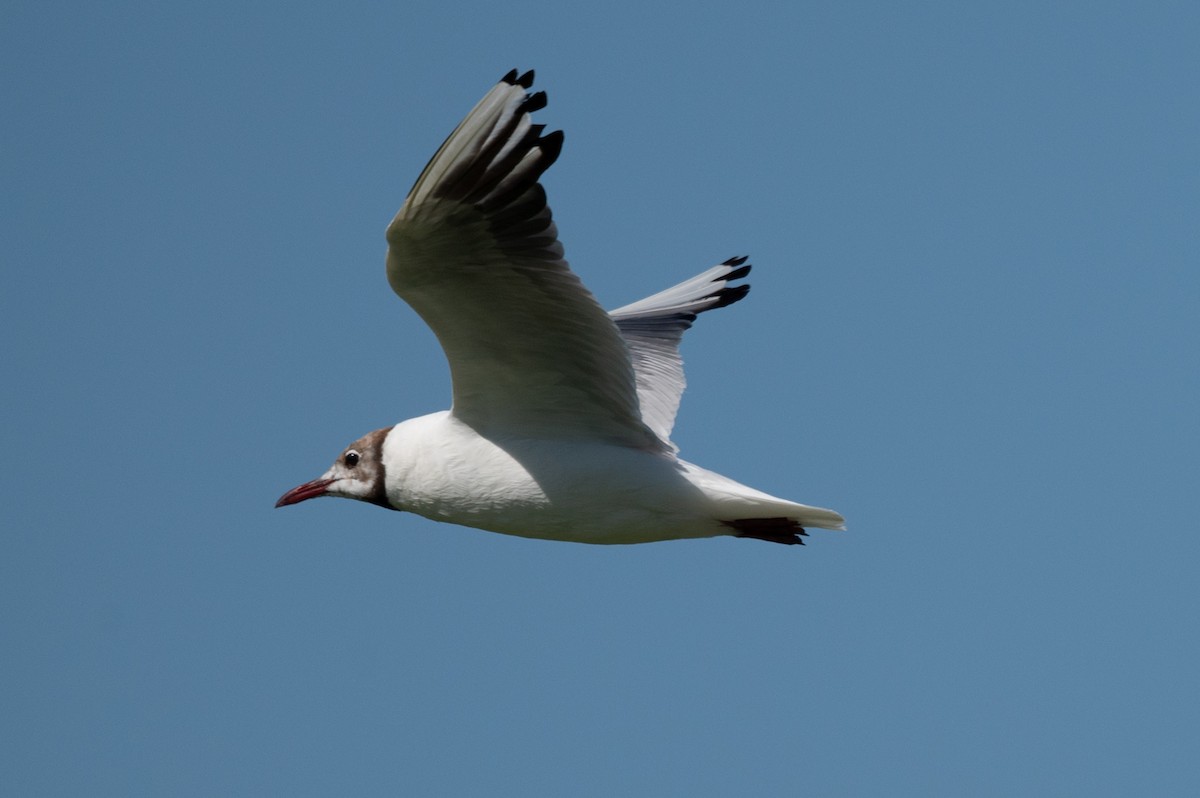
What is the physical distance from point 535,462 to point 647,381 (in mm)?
1747

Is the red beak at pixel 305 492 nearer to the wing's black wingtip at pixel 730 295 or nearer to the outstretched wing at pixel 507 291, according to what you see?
the outstretched wing at pixel 507 291

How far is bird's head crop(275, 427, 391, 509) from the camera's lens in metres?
7.81

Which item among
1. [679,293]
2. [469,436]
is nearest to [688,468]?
[469,436]

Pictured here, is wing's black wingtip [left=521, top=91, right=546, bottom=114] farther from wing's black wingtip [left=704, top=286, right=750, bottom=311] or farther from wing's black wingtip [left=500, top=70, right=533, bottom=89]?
wing's black wingtip [left=704, top=286, right=750, bottom=311]

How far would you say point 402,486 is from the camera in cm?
766

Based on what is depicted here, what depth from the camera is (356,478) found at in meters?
7.93

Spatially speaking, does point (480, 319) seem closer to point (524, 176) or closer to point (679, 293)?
point (524, 176)

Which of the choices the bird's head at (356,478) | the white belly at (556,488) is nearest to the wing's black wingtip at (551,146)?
the white belly at (556,488)

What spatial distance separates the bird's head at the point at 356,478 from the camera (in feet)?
25.6

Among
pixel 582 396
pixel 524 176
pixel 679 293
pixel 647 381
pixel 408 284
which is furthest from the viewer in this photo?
pixel 679 293

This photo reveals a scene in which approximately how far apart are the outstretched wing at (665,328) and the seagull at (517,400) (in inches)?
41.6

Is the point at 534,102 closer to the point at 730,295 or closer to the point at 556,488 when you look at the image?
the point at 556,488

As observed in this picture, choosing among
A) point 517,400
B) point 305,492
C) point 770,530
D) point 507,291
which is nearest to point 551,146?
point 507,291

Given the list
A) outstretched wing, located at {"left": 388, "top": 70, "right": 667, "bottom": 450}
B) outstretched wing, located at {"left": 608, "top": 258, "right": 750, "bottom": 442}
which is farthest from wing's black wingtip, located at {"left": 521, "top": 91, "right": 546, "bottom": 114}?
outstretched wing, located at {"left": 608, "top": 258, "right": 750, "bottom": 442}
